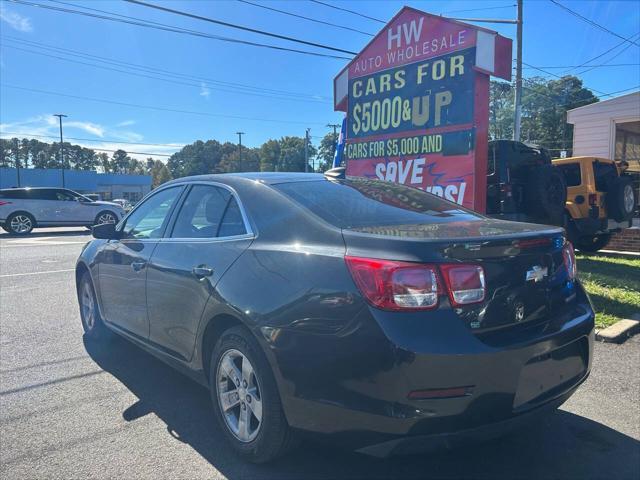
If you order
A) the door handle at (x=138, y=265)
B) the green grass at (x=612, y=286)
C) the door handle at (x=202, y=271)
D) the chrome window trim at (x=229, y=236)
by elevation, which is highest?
the chrome window trim at (x=229, y=236)

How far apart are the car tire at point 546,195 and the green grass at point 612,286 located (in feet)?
3.52

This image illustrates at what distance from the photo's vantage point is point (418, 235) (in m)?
2.47

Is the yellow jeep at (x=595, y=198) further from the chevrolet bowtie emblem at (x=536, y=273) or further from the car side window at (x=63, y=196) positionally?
the car side window at (x=63, y=196)

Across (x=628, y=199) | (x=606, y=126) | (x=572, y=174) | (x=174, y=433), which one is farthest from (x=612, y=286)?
(x=606, y=126)

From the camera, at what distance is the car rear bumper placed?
218 cm

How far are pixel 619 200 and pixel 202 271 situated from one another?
10065 millimetres

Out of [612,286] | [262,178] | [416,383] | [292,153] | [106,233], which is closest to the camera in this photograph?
[416,383]

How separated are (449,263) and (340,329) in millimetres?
572

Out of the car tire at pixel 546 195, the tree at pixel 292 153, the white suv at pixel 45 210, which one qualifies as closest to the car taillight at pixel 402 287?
the car tire at pixel 546 195

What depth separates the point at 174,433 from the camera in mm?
3240

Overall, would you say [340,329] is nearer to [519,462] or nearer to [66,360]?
[519,462]

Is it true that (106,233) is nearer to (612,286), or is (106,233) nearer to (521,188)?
(612,286)

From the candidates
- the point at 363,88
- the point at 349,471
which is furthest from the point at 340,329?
the point at 363,88

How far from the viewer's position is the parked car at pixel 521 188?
880 cm
